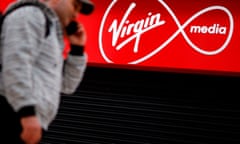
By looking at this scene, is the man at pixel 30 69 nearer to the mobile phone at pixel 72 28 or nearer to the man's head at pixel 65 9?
the man's head at pixel 65 9

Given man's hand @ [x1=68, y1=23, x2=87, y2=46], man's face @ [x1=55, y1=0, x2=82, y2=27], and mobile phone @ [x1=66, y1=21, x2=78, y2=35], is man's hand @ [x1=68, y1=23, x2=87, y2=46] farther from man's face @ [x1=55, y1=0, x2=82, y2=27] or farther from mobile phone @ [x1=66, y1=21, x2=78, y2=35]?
man's face @ [x1=55, y1=0, x2=82, y2=27]

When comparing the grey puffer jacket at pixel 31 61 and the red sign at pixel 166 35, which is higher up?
the grey puffer jacket at pixel 31 61

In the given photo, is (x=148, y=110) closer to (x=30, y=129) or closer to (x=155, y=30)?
(x=155, y=30)

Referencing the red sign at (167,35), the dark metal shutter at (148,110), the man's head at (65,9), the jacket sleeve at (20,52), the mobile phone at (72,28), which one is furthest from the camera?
the dark metal shutter at (148,110)

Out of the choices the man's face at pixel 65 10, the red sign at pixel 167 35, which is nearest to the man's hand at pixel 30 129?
the man's face at pixel 65 10

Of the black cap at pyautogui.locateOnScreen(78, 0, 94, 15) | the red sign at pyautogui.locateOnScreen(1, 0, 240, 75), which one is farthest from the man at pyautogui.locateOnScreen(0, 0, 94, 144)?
the red sign at pyautogui.locateOnScreen(1, 0, 240, 75)

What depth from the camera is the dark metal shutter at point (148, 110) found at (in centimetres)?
420

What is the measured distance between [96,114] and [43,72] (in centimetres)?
269

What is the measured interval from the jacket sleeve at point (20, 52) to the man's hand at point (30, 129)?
0.06 metres

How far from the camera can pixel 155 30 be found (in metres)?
4.19

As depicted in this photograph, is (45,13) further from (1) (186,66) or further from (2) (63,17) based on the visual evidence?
(1) (186,66)

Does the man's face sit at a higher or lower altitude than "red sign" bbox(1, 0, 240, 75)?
higher

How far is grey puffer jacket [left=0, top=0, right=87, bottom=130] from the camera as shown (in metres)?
1.80

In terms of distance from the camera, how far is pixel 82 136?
4.60 m
